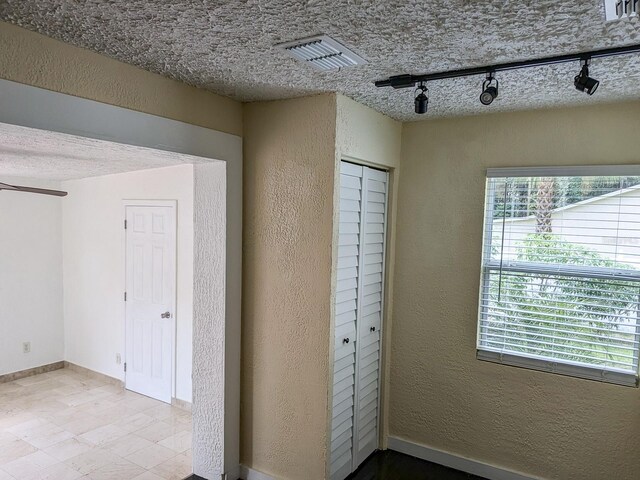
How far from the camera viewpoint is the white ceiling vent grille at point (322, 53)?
168 cm

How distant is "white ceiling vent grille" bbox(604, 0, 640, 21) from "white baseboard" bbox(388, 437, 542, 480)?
263 cm

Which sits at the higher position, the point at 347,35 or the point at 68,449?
the point at 347,35

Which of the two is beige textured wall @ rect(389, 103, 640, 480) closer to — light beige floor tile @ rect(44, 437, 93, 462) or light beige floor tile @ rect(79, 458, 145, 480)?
light beige floor tile @ rect(79, 458, 145, 480)

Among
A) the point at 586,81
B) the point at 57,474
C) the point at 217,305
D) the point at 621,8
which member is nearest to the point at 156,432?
the point at 57,474

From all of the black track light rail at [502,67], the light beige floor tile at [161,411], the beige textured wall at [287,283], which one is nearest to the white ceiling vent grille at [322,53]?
the black track light rail at [502,67]

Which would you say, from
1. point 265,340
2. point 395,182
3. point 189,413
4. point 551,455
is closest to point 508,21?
point 395,182

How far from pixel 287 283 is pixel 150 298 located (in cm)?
222

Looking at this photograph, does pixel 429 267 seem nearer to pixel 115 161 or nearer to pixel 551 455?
pixel 551 455

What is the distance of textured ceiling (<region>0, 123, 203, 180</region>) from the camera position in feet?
6.41

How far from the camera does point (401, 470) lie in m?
2.98

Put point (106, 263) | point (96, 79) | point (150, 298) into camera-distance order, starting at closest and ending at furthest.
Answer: point (96, 79)
point (150, 298)
point (106, 263)

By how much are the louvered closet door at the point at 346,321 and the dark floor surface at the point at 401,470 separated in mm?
171

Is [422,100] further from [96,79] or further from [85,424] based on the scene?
[85,424]

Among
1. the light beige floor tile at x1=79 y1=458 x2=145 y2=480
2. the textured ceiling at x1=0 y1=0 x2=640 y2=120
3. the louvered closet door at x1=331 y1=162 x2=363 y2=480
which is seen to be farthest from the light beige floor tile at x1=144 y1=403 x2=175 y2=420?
the textured ceiling at x1=0 y1=0 x2=640 y2=120
